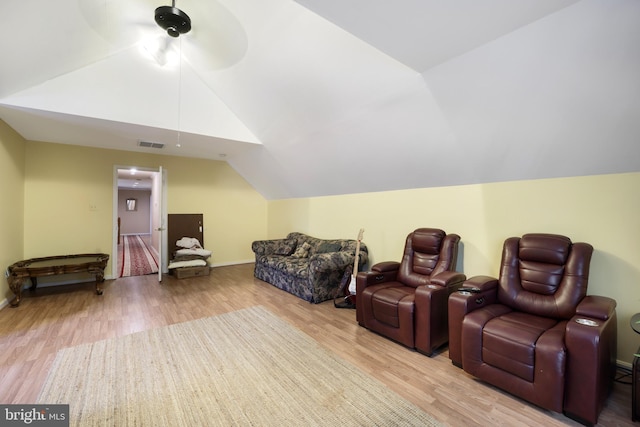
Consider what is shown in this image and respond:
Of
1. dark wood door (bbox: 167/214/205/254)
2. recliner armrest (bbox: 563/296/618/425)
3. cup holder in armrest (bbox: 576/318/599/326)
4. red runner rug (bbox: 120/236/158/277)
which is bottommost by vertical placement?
red runner rug (bbox: 120/236/158/277)

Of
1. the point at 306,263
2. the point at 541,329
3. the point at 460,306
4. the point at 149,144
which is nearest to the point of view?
the point at 541,329

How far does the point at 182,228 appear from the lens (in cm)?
592

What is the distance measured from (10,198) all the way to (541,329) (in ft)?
21.0

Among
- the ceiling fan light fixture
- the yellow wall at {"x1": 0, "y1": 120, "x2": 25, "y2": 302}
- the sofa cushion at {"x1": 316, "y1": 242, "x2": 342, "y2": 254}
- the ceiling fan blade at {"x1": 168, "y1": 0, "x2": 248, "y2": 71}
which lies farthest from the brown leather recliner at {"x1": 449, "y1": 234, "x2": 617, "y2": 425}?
the yellow wall at {"x1": 0, "y1": 120, "x2": 25, "y2": 302}

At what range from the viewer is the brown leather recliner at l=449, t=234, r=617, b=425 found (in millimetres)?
1669

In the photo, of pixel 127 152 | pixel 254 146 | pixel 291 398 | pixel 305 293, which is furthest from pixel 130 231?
pixel 291 398

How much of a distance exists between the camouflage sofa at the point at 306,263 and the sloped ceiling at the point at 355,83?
1.02 meters

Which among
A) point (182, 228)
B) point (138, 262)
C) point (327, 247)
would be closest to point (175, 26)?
point (327, 247)

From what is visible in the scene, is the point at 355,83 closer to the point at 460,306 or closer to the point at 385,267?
the point at 385,267

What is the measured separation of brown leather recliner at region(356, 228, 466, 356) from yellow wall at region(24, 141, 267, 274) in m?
4.37

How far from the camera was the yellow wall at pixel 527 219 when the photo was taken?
2.19 m

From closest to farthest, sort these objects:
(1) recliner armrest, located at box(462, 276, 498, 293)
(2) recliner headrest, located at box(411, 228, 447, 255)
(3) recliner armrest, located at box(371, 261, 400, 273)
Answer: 1. (1) recliner armrest, located at box(462, 276, 498, 293)
2. (2) recliner headrest, located at box(411, 228, 447, 255)
3. (3) recliner armrest, located at box(371, 261, 400, 273)

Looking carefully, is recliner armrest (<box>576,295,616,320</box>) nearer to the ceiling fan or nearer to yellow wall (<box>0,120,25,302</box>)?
the ceiling fan

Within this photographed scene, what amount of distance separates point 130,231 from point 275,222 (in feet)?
35.1
